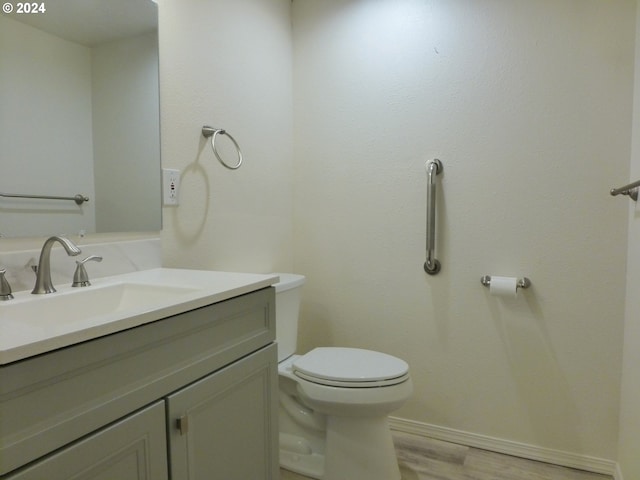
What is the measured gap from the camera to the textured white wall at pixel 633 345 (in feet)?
4.55

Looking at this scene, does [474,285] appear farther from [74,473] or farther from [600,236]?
[74,473]

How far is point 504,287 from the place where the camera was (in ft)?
5.60

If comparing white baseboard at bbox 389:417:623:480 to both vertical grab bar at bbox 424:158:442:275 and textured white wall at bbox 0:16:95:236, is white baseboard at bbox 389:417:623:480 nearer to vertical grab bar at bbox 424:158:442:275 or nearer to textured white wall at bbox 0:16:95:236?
vertical grab bar at bbox 424:158:442:275

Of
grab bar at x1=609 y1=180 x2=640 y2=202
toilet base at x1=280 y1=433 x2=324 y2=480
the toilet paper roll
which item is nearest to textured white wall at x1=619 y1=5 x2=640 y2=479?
grab bar at x1=609 y1=180 x2=640 y2=202

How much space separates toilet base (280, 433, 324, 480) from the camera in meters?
1.67

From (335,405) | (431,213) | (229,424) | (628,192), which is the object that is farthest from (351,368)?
(628,192)

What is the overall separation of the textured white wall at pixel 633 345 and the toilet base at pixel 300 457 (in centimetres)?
107

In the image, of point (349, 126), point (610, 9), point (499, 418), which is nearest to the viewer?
point (610, 9)

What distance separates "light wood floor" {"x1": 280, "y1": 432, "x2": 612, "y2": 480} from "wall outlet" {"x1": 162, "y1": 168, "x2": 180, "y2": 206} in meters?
1.16

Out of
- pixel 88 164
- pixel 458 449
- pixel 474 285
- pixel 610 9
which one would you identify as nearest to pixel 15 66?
pixel 88 164

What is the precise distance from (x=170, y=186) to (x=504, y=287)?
4.39ft

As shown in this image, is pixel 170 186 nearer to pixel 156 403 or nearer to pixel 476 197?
pixel 156 403

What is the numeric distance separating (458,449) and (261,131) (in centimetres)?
167

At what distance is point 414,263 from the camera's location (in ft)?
6.41
